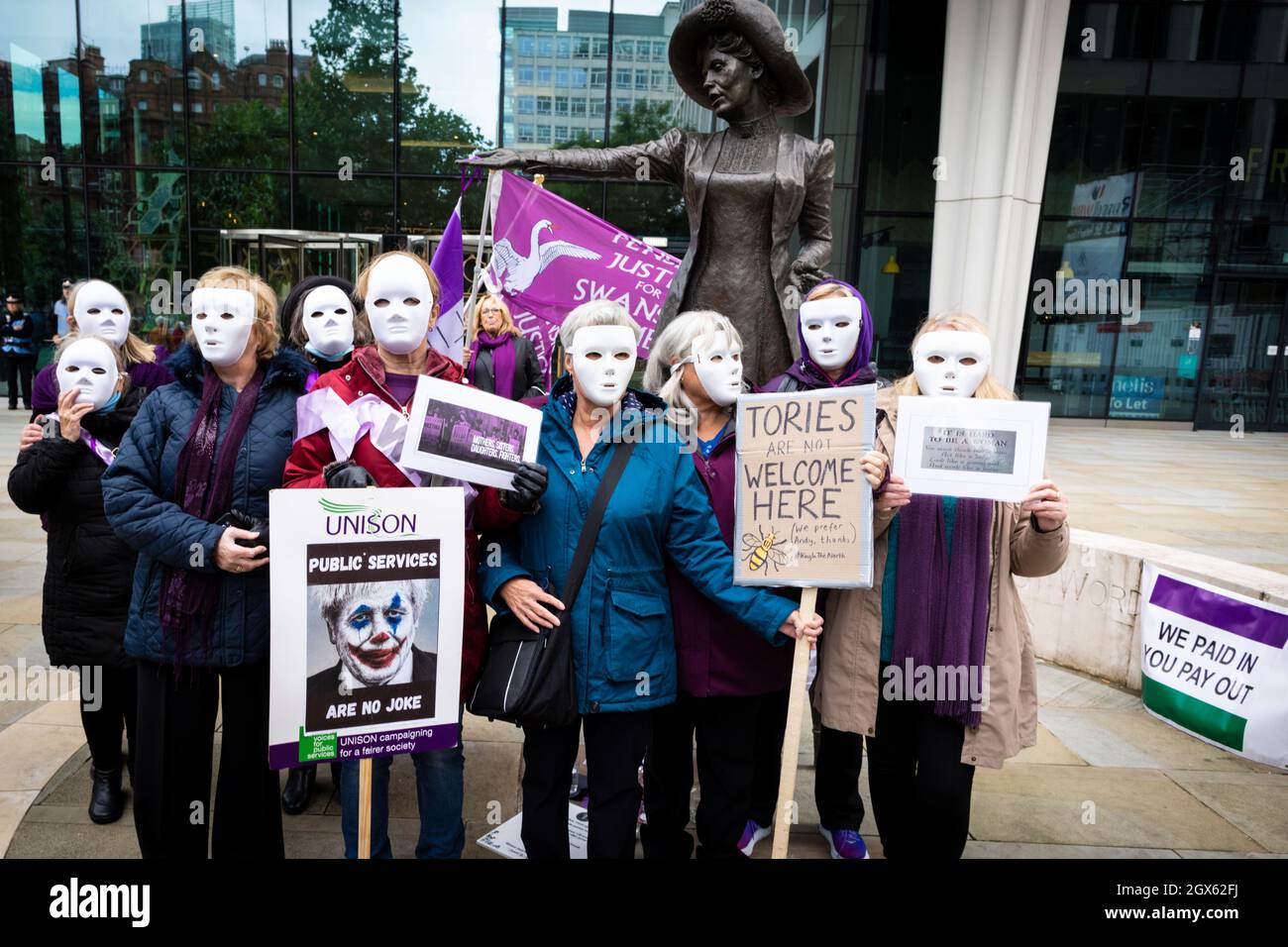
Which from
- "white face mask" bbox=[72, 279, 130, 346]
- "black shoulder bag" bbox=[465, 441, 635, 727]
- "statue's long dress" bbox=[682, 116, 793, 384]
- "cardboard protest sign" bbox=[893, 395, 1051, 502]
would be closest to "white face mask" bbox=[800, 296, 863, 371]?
"cardboard protest sign" bbox=[893, 395, 1051, 502]

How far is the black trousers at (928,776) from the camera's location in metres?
2.60

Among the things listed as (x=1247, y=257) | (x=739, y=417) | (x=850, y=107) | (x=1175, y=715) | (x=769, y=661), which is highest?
(x=850, y=107)

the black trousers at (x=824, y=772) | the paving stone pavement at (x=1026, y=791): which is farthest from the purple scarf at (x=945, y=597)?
the paving stone pavement at (x=1026, y=791)

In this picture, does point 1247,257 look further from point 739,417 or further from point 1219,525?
point 739,417

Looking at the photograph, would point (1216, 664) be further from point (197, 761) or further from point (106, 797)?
point (106, 797)

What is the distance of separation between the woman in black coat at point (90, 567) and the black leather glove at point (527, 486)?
151 cm

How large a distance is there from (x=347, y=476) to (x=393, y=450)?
0.23 m

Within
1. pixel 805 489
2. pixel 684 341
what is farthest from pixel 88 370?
pixel 805 489

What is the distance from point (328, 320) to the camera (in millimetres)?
2904

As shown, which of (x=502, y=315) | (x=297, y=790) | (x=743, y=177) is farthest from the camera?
(x=502, y=315)
